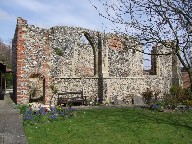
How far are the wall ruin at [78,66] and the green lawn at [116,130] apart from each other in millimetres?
5776

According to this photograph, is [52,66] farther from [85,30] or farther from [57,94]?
[85,30]

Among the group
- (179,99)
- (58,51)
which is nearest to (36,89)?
(58,51)

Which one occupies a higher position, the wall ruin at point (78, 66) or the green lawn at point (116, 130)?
the wall ruin at point (78, 66)

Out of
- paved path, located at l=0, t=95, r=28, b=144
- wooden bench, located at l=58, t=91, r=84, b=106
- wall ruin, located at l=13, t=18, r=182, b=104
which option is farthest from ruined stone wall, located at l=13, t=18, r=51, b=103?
paved path, located at l=0, t=95, r=28, b=144

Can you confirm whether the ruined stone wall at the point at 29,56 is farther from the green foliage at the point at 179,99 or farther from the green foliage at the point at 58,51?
the green foliage at the point at 179,99

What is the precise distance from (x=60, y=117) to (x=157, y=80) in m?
13.0

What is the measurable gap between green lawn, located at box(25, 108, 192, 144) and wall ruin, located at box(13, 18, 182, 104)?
578 centimetres

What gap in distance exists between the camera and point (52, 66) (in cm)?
1873

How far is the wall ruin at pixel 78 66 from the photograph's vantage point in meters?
17.1

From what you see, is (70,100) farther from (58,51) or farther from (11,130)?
(11,130)

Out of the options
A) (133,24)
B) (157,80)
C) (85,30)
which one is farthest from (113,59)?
(133,24)

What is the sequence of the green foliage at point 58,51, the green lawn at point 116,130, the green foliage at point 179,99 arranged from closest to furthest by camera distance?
the green lawn at point 116,130 → the green foliage at point 179,99 → the green foliage at point 58,51

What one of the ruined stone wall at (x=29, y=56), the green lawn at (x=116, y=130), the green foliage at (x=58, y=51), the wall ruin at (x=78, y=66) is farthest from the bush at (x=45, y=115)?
the green foliage at (x=58, y=51)

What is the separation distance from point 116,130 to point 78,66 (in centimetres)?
1231
